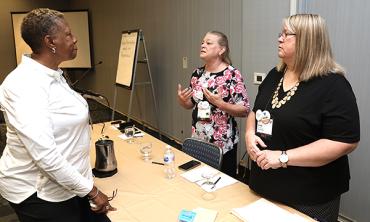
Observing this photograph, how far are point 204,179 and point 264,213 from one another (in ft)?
1.53

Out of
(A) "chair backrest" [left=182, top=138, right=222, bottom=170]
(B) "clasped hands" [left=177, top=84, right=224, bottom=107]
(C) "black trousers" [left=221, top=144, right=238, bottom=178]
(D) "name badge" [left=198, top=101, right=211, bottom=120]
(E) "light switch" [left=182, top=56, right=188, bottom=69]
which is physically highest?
(E) "light switch" [left=182, top=56, right=188, bottom=69]

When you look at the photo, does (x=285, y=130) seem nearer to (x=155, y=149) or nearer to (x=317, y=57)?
(x=317, y=57)

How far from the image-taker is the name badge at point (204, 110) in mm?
2464

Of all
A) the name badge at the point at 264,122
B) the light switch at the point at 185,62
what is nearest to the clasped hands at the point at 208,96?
the name badge at the point at 264,122

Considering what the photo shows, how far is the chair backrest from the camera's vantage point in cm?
220

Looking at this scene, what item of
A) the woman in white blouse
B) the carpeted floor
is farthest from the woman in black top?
the carpeted floor

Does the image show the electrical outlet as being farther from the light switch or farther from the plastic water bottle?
the plastic water bottle

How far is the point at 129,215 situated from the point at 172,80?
11.0ft

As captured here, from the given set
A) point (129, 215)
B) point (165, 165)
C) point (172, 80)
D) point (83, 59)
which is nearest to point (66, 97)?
point (129, 215)

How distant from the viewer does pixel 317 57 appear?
1.45m

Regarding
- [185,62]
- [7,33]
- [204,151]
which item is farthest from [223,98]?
[7,33]

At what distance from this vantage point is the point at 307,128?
4.67 ft

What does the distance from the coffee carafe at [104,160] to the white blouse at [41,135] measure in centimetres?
47

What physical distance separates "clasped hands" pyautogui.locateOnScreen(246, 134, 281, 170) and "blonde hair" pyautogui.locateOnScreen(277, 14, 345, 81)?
37cm
